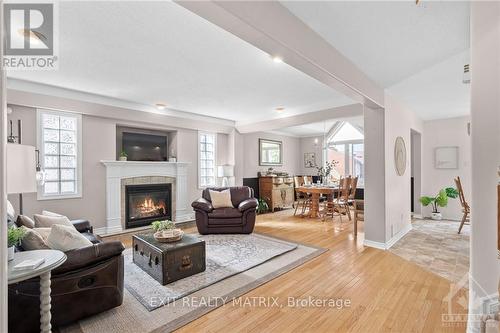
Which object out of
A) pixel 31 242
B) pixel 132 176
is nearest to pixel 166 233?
pixel 31 242

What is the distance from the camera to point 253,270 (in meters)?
2.96

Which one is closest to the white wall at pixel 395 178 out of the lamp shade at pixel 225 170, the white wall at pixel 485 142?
the white wall at pixel 485 142

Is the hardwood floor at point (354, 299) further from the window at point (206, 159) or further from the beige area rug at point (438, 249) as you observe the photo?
A: the window at point (206, 159)

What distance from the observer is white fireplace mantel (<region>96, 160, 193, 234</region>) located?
465 cm

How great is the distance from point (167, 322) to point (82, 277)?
2.54 ft

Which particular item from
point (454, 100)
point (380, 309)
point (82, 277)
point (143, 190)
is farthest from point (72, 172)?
point (454, 100)

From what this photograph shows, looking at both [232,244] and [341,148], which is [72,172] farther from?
[341,148]

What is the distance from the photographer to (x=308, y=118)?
16.9 feet

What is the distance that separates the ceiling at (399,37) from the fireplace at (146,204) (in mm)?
4436

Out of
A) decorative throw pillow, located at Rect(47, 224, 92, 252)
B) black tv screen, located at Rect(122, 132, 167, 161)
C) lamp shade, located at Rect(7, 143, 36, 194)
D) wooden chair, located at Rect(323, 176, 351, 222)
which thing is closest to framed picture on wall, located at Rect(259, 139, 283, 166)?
wooden chair, located at Rect(323, 176, 351, 222)

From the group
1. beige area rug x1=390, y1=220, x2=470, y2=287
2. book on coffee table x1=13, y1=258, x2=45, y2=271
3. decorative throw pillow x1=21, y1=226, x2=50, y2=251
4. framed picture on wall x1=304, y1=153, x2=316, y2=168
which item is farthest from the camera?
framed picture on wall x1=304, y1=153, x2=316, y2=168

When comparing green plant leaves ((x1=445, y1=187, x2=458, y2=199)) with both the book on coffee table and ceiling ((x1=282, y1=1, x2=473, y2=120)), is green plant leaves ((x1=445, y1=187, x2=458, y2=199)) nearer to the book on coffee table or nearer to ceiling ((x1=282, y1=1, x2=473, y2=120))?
ceiling ((x1=282, y1=1, x2=473, y2=120))

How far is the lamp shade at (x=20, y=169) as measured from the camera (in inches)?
61.1

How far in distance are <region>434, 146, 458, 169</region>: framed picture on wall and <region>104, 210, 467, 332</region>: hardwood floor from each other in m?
3.69
